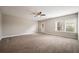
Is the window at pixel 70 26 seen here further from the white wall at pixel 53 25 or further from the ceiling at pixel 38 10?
the ceiling at pixel 38 10

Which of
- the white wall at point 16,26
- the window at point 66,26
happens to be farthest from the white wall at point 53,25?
the white wall at point 16,26

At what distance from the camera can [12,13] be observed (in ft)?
7.00

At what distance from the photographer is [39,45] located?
2.13 meters

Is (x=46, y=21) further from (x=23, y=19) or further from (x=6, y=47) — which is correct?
(x=6, y=47)

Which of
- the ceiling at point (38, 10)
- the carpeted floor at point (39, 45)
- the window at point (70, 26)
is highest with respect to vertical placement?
the ceiling at point (38, 10)

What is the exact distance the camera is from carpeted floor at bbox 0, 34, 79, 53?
2.10 meters

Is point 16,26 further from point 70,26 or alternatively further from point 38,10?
point 70,26

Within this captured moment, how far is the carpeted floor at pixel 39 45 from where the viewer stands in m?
2.10

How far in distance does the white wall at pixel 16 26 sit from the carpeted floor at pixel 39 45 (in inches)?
5.8

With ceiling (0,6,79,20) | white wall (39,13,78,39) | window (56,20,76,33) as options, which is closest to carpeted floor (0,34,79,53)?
white wall (39,13,78,39)

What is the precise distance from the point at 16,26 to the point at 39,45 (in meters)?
0.70

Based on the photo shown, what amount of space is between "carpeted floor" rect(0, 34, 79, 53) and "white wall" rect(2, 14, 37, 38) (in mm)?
147

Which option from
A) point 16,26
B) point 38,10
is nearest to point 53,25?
point 38,10

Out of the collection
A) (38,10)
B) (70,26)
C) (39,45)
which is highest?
(38,10)
